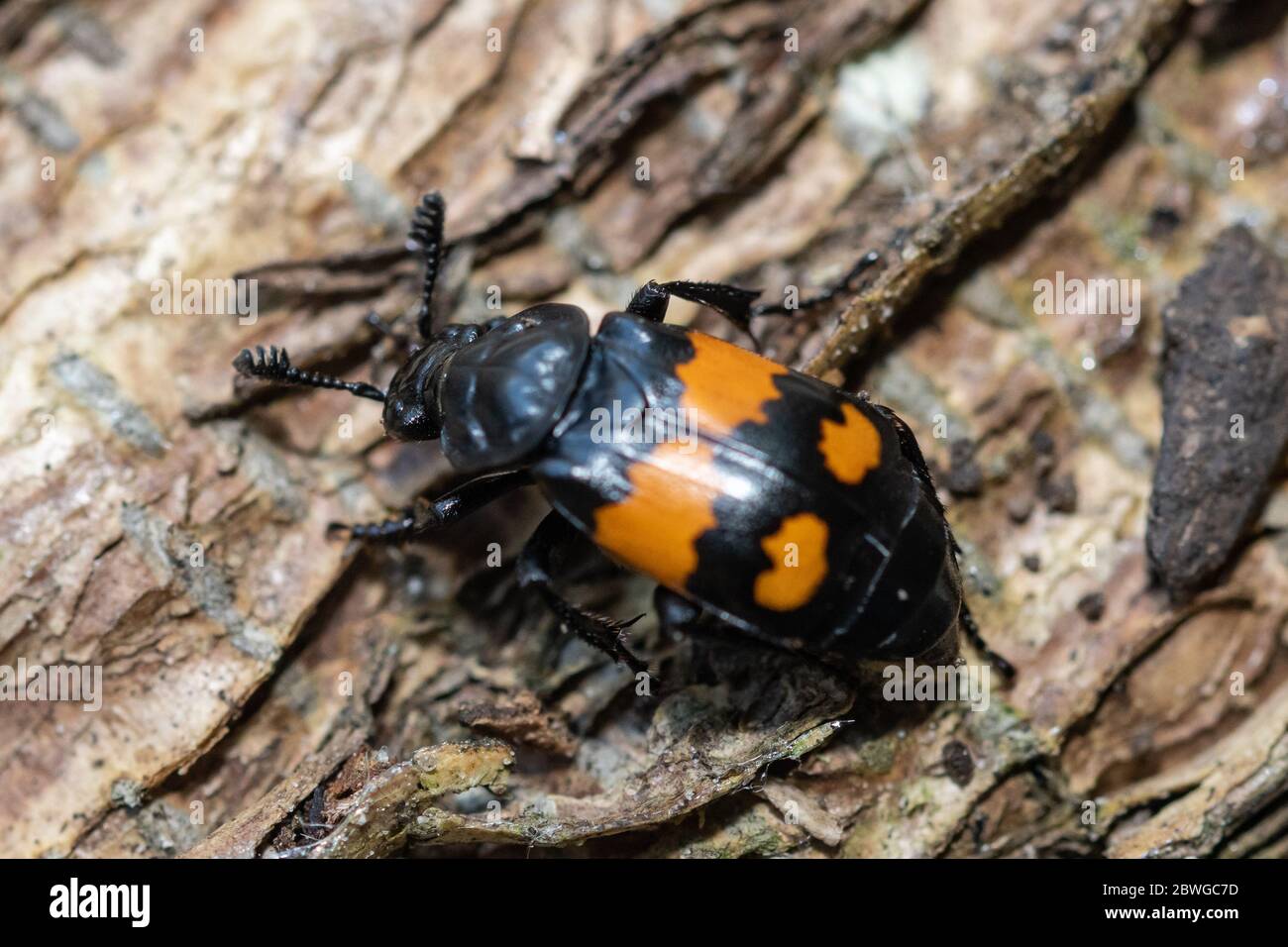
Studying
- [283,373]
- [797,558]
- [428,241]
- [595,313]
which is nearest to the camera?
[797,558]

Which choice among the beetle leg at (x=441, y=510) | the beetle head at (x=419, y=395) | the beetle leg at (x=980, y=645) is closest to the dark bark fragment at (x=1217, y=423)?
the beetle leg at (x=980, y=645)

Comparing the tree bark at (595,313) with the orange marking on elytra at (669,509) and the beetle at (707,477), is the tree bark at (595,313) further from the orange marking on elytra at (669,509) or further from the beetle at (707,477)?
the orange marking on elytra at (669,509)

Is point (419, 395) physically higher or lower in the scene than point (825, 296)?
lower

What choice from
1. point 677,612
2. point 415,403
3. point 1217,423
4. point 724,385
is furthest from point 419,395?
point 1217,423

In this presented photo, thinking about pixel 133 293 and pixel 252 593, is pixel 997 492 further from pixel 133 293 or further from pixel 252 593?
pixel 133 293

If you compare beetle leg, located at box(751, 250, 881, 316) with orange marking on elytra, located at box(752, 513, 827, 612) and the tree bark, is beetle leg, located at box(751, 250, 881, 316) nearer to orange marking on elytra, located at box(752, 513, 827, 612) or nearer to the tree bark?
the tree bark

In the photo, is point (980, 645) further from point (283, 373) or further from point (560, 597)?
point (283, 373)
